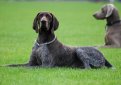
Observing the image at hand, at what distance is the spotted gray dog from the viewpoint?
41.2ft

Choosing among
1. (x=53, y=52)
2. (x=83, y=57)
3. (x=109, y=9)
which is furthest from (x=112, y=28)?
(x=53, y=52)

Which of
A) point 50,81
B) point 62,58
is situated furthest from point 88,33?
point 50,81

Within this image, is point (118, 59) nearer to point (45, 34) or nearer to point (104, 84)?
point (45, 34)

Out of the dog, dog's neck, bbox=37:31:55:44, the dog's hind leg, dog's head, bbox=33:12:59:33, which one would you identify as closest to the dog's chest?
dog's neck, bbox=37:31:55:44

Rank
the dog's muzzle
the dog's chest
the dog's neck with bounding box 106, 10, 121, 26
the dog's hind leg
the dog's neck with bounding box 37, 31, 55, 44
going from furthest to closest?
the dog's neck with bounding box 106, 10, 121, 26 < the dog's hind leg < the dog's neck with bounding box 37, 31, 55, 44 < the dog's chest < the dog's muzzle

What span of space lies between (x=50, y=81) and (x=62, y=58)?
193 cm

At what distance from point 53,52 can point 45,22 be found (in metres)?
0.72

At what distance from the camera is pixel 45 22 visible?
1240 cm

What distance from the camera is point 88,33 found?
2520cm

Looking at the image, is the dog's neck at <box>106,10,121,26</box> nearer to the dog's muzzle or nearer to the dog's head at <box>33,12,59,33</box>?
the dog's head at <box>33,12,59,33</box>

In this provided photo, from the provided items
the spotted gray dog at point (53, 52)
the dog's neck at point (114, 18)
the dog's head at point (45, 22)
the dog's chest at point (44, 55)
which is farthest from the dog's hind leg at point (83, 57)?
the dog's neck at point (114, 18)

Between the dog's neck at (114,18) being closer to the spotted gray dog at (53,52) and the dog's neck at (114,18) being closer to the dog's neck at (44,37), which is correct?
the spotted gray dog at (53,52)

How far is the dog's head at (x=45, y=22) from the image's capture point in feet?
40.8

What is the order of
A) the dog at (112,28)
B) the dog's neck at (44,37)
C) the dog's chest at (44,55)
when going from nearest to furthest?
the dog's chest at (44,55), the dog's neck at (44,37), the dog at (112,28)
